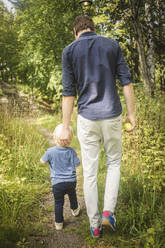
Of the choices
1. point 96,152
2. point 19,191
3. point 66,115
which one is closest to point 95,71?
point 66,115

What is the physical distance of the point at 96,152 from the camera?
197 cm

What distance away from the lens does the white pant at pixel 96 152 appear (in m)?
1.89

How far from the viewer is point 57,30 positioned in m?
8.47

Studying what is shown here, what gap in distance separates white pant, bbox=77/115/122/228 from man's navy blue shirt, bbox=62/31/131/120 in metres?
0.09

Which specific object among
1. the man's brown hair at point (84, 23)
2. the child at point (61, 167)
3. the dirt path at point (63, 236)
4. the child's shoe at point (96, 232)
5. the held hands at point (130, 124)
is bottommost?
the dirt path at point (63, 236)

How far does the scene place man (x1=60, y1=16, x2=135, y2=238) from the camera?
72.1 inches

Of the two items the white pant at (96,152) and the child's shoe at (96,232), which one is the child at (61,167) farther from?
the child's shoe at (96,232)

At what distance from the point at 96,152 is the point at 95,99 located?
0.52 meters

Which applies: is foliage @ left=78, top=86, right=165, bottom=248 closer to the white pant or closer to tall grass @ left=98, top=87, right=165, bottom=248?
tall grass @ left=98, top=87, right=165, bottom=248

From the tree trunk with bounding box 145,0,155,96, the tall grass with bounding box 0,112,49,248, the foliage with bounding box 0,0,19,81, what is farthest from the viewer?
the foliage with bounding box 0,0,19,81

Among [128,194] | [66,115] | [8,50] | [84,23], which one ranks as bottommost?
[128,194]

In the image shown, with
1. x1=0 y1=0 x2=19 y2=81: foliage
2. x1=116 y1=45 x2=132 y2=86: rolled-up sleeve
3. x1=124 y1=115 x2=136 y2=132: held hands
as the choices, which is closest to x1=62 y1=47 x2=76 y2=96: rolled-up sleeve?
x1=116 y1=45 x2=132 y2=86: rolled-up sleeve

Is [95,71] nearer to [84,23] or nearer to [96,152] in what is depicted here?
[84,23]

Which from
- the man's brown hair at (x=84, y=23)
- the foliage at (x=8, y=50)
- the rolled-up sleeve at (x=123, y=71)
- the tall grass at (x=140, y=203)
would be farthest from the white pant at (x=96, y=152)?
the foliage at (x=8, y=50)
